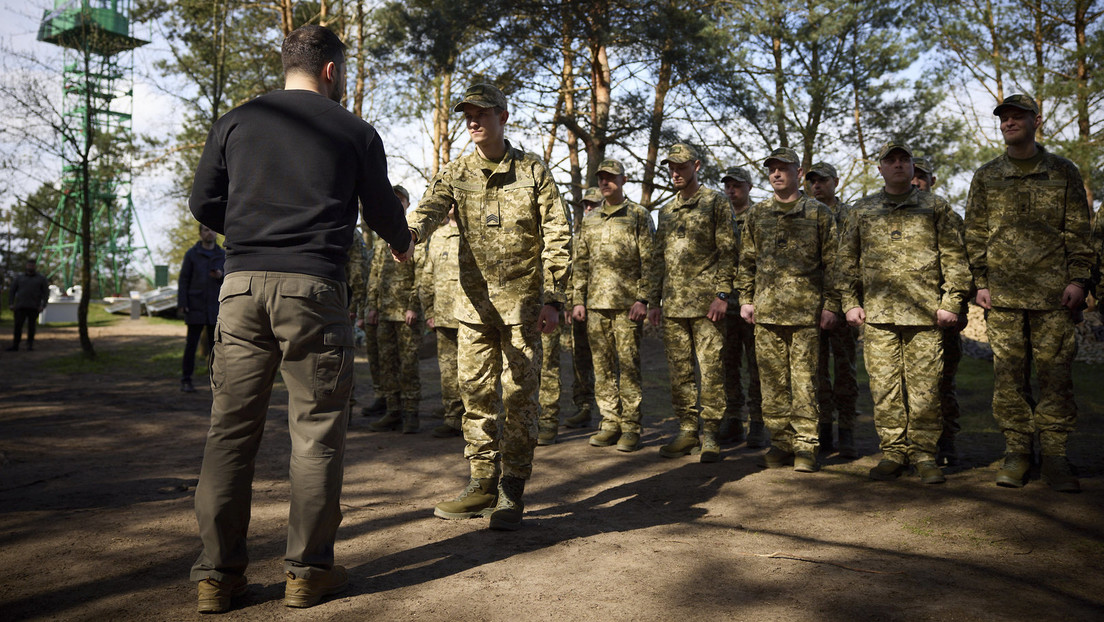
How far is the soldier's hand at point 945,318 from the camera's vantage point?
5.21 meters

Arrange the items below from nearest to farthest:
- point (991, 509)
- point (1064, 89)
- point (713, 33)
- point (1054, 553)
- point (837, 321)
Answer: point (1054, 553), point (991, 509), point (837, 321), point (713, 33), point (1064, 89)

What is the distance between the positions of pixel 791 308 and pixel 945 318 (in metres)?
1.08

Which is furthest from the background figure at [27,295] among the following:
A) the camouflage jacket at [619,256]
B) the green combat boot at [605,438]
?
the green combat boot at [605,438]

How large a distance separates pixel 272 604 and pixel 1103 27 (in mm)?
19376

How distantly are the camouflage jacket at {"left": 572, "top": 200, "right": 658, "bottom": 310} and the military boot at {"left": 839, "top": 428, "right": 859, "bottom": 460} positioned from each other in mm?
2001

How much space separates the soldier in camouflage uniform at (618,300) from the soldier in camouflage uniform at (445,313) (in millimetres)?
1267

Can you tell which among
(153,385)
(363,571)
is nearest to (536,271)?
(363,571)

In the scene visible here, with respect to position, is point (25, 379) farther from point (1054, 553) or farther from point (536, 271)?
point (1054, 553)

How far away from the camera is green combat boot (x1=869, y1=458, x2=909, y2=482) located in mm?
5410

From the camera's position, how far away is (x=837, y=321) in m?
6.01

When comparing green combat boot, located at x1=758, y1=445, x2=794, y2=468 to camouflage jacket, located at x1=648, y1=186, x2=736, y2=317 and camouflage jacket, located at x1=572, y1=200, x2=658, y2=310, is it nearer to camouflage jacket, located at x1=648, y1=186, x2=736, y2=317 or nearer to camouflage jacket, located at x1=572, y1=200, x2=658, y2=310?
camouflage jacket, located at x1=648, y1=186, x2=736, y2=317

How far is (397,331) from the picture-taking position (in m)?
8.28

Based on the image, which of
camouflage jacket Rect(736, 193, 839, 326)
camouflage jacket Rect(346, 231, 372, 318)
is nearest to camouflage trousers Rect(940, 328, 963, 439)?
camouflage jacket Rect(736, 193, 839, 326)

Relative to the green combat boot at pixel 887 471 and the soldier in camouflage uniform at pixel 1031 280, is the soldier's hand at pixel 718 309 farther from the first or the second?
the soldier in camouflage uniform at pixel 1031 280
